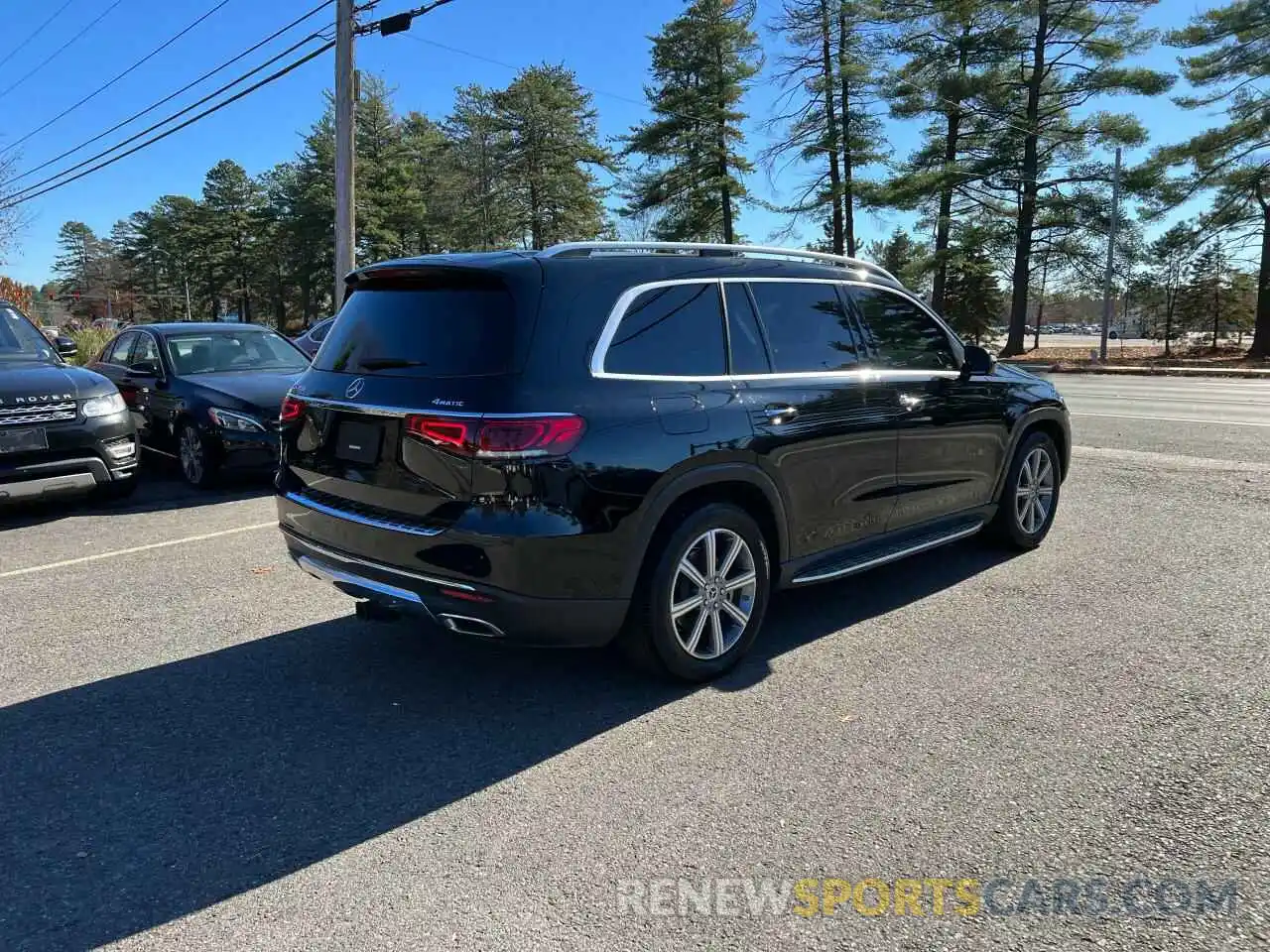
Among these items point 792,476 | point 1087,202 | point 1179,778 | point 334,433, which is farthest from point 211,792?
point 1087,202

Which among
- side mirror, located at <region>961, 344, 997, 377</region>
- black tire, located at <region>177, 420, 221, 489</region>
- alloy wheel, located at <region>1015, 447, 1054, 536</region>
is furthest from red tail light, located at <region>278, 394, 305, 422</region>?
black tire, located at <region>177, 420, 221, 489</region>

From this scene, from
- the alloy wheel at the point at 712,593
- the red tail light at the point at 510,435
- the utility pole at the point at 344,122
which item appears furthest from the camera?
the utility pole at the point at 344,122

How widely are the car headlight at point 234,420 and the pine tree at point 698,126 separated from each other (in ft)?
109

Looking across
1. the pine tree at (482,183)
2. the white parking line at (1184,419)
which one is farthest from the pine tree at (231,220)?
the white parking line at (1184,419)

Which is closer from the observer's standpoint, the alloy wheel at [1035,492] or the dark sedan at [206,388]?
the alloy wheel at [1035,492]

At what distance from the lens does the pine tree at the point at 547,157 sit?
42.7 m

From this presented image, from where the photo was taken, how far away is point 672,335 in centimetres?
378

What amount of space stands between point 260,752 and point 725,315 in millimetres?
2612

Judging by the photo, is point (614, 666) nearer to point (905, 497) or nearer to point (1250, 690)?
point (905, 497)

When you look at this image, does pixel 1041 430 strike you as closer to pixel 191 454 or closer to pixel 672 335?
pixel 672 335

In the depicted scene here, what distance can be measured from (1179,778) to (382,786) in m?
2.74

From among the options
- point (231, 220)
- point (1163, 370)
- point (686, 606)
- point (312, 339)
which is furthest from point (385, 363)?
point (231, 220)

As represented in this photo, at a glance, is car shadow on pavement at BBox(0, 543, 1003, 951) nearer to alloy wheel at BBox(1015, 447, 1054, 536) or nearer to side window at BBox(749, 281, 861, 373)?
side window at BBox(749, 281, 861, 373)

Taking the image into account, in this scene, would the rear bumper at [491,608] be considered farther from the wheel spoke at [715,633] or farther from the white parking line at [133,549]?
the white parking line at [133,549]
